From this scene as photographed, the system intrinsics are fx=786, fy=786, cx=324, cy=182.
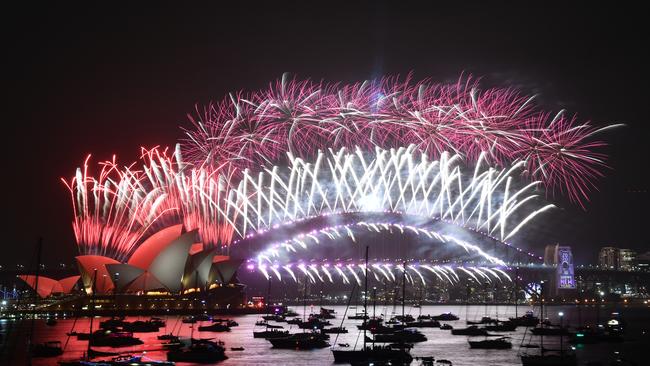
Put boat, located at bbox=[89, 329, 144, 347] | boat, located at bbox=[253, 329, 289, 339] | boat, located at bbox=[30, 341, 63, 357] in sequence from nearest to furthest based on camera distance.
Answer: boat, located at bbox=[30, 341, 63, 357] → boat, located at bbox=[89, 329, 144, 347] → boat, located at bbox=[253, 329, 289, 339]

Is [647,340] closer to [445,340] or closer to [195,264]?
[445,340]

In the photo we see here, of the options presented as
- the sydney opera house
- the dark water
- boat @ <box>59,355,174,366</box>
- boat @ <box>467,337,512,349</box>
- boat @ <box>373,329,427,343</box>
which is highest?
the sydney opera house

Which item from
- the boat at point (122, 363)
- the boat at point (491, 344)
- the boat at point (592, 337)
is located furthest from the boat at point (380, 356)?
the boat at point (592, 337)

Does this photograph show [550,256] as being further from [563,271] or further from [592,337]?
[592,337]

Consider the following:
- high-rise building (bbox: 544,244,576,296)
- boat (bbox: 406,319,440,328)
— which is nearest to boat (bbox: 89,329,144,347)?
boat (bbox: 406,319,440,328)

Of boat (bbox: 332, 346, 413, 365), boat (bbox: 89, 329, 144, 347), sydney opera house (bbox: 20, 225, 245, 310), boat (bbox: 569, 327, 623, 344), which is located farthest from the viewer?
sydney opera house (bbox: 20, 225, 245, 310)

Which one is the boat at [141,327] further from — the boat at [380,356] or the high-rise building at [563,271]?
the high-rise building at [563,271]

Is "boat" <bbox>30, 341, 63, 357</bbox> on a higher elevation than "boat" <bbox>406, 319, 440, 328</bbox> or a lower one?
lower

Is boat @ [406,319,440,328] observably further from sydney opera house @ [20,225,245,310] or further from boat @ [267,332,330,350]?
sydney opera house @ [20,225,245,310]

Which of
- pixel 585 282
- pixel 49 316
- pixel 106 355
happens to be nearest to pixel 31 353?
pixel 106 355

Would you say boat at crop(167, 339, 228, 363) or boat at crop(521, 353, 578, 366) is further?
boat at crop(167, 339, 228, 363)
